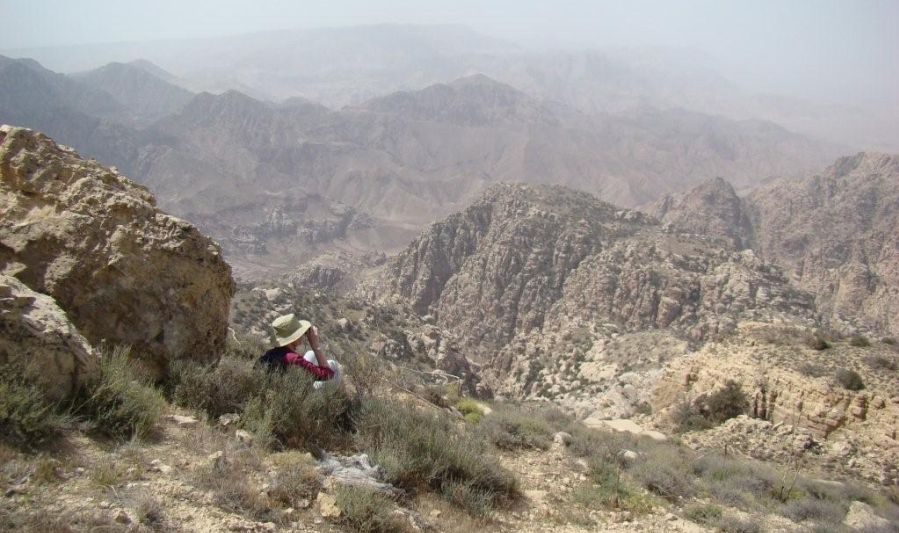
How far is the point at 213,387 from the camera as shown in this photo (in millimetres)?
6348

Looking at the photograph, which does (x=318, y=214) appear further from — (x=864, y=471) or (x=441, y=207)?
(x=864, y=471)

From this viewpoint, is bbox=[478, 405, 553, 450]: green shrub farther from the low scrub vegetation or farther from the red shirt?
the low scrub vegetation

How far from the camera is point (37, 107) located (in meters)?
186

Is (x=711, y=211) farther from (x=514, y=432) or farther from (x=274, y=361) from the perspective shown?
(x=274, y=361)

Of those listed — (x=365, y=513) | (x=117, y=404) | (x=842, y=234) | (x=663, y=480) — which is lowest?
(x=842, y=234)

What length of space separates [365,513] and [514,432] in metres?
5.31

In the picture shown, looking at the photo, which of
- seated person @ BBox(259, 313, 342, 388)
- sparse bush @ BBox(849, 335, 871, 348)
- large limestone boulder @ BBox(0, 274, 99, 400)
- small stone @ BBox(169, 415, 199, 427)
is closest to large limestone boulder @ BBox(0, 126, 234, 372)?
seated person @ BBox(259, 313, 342, 388)

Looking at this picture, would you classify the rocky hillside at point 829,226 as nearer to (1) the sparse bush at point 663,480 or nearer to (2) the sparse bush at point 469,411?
(2) the sparse bush at point 469,411

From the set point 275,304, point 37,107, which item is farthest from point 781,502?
point 37,107

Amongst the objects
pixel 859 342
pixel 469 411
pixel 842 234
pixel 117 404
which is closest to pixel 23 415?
pixel 117 404

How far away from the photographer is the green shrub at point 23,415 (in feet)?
13.8

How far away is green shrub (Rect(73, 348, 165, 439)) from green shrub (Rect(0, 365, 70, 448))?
0.34m

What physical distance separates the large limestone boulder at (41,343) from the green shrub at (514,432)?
5562mm

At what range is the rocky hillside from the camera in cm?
6100
